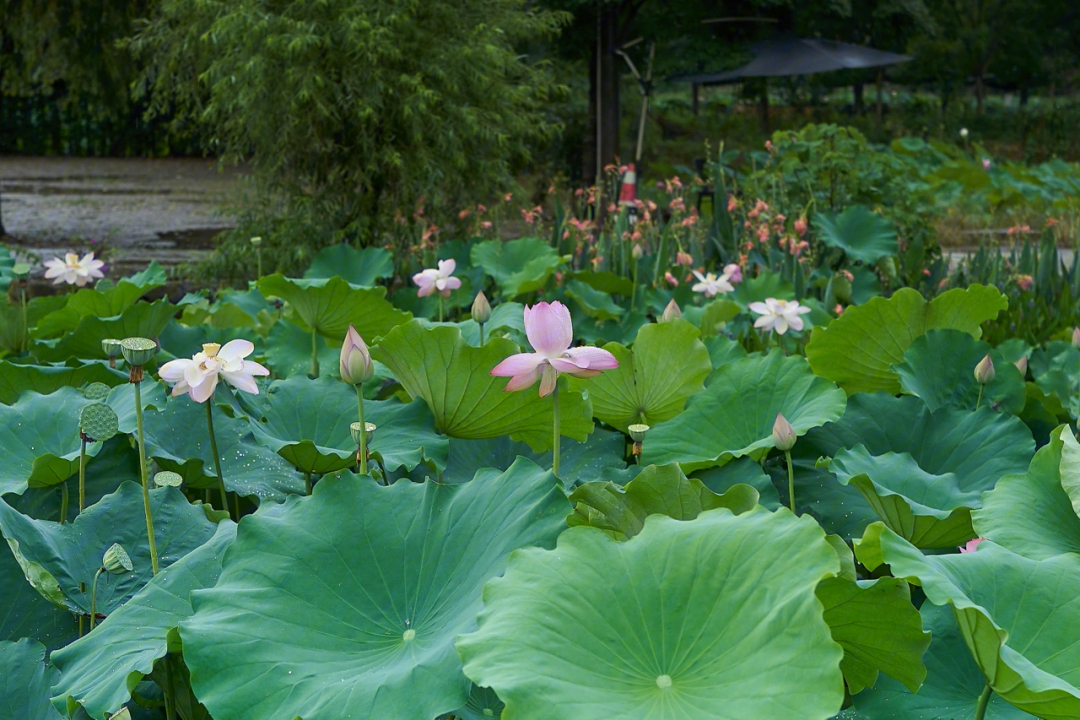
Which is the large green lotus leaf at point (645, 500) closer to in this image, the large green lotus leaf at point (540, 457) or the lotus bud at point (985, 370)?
the large green lotus leaf at point (540, 457)

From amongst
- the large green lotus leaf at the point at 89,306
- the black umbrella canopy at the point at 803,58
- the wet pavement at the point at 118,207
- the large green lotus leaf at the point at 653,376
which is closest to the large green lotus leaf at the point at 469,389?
the large green lotus leaf at the point at 653,376

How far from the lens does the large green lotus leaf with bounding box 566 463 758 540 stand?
0.96m

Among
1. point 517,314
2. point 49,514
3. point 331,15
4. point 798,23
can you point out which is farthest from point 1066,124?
point 49,514

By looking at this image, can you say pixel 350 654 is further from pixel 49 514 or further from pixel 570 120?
pixel 570 120

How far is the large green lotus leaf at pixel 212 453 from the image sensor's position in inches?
50.1

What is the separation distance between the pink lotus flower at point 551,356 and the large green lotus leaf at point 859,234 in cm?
259

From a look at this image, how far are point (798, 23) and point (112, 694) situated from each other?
38.2ft

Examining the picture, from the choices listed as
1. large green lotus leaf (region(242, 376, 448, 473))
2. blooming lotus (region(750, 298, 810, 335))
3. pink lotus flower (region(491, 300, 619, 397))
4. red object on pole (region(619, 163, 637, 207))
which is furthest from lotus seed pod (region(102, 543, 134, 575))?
red object on pole (region(619, 163, 637, 207))

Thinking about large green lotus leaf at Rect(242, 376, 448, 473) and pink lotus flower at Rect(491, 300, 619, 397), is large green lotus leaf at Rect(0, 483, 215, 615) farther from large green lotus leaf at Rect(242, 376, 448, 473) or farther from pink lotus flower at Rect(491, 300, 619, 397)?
pink lotus flower at Rect(491, 300, 619, 397)

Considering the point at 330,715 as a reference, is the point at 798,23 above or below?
above

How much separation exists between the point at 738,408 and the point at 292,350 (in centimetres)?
104

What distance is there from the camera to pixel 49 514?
128 cm

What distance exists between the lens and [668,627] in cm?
76

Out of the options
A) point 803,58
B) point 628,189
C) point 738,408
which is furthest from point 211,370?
point 803,58
